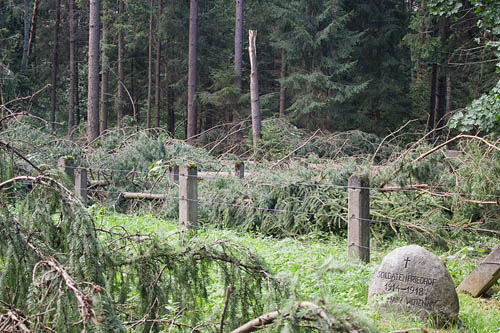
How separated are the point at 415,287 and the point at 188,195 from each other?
367 centimetres

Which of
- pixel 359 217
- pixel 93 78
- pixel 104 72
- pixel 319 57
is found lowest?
pixel 359 217

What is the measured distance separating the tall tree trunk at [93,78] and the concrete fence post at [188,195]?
907 centimetres

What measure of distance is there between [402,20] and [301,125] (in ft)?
24.9

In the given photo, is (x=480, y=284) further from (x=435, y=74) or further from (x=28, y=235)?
(x=435, y=74)

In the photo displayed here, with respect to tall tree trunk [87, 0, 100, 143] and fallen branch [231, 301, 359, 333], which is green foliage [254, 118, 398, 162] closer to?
tall tree trunk [87, 0, 100, 143]

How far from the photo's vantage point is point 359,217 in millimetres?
6254

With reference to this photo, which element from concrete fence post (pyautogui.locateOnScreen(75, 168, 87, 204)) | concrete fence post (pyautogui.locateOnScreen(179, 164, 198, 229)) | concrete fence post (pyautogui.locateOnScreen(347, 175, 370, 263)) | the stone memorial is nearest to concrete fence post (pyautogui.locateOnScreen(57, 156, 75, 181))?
concrete fence post (pyautogui.locateOnScreen(75, 168, 87, 204))

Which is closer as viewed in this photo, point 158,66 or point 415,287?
point 415,287

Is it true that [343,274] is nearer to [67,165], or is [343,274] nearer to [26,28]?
[67,165]

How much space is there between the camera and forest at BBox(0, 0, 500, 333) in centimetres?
210

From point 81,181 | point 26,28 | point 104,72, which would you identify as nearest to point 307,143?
point 81,181

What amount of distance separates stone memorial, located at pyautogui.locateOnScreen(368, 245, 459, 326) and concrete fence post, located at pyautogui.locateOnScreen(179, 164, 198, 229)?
3.24 meters

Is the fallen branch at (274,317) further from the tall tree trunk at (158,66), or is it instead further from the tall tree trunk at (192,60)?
the tall tree trunk at (158,66)

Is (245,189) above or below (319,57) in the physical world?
below
